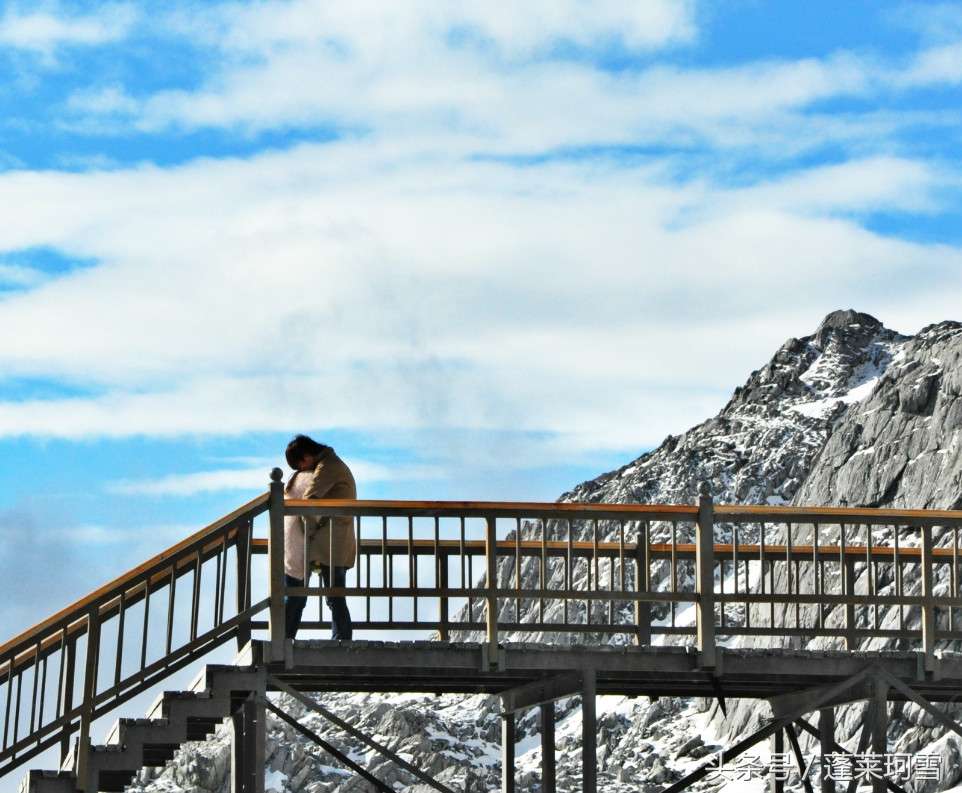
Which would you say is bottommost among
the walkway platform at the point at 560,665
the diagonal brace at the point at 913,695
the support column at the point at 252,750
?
the support column at the point at 252,750

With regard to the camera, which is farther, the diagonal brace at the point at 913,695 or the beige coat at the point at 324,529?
the diagonal brace at the point at 913,695

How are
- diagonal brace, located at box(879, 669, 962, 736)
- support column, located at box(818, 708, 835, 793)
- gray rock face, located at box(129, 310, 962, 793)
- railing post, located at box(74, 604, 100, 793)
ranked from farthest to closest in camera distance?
gray rock face, located at box(129, 310, 962, 793), support column, located at box(818, 708, 835, 793), diagonal brace, located at box(879, 669, 962, 736), railing post, located at box(74, 604, 100, 793)

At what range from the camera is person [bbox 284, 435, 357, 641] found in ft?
55.9

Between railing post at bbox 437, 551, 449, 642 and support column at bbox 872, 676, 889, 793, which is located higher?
railing post at bbox 437, 551, 449, 642

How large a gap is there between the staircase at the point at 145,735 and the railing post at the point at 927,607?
618cm

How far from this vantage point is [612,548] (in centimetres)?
1925

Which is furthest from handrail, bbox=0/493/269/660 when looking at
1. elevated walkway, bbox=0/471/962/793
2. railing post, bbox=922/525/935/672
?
railing post, bbox=922/525/935/672

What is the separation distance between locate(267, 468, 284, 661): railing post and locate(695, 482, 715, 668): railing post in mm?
3547

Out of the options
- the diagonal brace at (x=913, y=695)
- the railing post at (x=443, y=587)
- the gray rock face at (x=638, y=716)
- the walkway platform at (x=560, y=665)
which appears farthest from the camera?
the gray rock face at (x=638, y=716)

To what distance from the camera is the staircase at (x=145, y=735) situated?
15.9m

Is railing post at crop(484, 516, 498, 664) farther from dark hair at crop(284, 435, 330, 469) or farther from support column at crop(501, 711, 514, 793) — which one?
support column at crop(501, 711, 514, 793)

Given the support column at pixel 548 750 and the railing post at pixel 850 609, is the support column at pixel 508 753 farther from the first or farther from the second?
the railing post at pixel 850 609

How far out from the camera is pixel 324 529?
17.2 metres

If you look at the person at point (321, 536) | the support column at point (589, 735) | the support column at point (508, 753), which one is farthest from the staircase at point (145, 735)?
the support column at point (508, 753)
